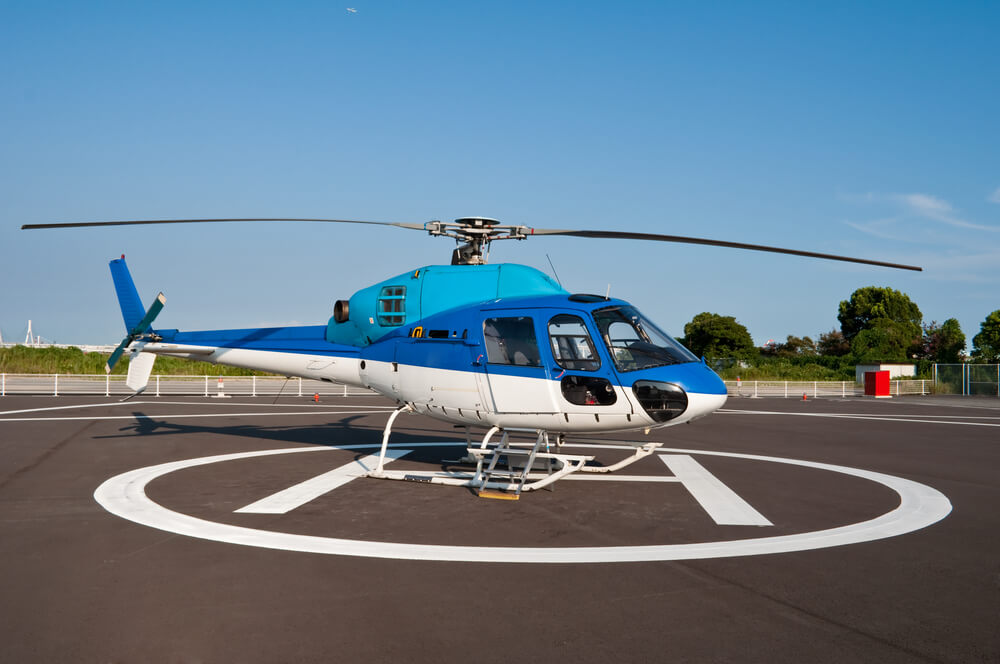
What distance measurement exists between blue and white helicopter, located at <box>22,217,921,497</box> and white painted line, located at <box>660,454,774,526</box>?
0.99 meters

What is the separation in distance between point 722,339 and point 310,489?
6432cm

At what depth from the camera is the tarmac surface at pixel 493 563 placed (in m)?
4.41

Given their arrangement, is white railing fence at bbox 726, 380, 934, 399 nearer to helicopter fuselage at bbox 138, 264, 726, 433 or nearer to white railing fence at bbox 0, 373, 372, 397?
white railing fence at bbox 0, 373, 372, 397

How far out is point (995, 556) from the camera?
21.5 feet

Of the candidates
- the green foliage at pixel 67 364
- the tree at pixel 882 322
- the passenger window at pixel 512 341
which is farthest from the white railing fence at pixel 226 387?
the tree at pixel 882 322

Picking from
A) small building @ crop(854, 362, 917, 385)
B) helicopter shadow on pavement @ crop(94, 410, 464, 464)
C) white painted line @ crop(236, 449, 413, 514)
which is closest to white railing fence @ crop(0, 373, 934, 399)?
small building @ crop(854, 362, 917, 385)

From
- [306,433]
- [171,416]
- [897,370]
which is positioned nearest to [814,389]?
[897,370]

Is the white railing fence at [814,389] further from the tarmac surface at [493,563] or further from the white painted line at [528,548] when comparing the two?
the white painted line at [528,548]

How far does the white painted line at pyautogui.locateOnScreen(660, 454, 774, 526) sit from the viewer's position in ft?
26.5

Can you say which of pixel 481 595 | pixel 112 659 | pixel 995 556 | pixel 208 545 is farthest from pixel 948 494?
pixel 112 659

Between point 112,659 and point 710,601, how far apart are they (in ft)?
A: 13.3

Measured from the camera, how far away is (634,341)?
9344 millimetres

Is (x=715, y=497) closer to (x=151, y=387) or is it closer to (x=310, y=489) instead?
(x=310, y=489)

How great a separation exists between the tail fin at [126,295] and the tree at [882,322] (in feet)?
226
